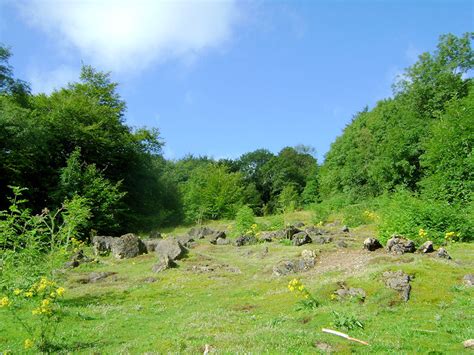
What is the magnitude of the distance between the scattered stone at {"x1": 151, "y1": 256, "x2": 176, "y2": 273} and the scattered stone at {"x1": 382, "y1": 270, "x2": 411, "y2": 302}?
10809 mm

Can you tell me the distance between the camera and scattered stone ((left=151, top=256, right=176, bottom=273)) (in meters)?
20.1

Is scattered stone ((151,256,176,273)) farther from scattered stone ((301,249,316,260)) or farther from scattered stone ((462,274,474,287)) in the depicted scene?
scattered stone ((462,274,474,287))

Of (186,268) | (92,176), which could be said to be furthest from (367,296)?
(92,176)

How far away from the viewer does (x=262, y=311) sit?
12.2 metres

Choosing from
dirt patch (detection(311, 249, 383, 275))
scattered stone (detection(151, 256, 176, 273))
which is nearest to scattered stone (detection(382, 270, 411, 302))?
dirt patch (detection(311, 249, 383, 275))

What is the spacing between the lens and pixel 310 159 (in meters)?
100

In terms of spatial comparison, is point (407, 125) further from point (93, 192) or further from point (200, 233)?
point (93, 192)

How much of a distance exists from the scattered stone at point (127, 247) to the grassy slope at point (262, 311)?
4.54 m

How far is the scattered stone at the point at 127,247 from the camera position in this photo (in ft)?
79.9

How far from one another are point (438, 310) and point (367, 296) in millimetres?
1910

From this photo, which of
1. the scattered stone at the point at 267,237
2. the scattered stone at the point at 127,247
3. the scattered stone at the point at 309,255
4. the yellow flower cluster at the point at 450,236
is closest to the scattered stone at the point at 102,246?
the scattered stone at the point at 127,247

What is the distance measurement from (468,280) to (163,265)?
12909mm

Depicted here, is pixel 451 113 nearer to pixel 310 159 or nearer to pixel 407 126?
pixel 407 126

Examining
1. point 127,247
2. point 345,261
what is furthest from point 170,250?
point 345,261
